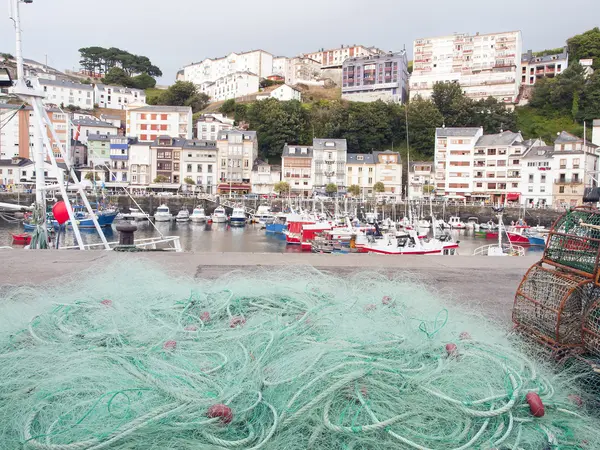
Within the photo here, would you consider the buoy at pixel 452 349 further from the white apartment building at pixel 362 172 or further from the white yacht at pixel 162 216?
the white apartment building at pixel 362 172

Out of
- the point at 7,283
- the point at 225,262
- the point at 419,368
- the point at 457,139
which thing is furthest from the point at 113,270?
the point at 457,139

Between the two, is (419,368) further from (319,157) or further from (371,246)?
(319,157)

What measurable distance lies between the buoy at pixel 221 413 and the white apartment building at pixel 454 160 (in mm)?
61222

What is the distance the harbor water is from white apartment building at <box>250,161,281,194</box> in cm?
1642

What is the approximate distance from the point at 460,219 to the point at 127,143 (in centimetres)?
4196

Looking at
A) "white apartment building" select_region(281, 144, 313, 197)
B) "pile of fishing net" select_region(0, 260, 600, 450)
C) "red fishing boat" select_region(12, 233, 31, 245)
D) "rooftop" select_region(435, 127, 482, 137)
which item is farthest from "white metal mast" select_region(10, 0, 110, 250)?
"rooftop" select_region(435, 127, 482, 137)

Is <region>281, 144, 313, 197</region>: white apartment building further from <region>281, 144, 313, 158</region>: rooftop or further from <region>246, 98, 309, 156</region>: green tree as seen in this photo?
<region>246, 98, 309, 156</region>: green tree

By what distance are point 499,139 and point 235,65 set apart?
6571 centimetres

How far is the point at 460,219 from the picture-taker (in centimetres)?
5322

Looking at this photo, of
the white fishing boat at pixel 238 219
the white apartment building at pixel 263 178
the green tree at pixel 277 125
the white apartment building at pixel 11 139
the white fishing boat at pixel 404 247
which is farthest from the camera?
A: the green tree at pixel 277 125

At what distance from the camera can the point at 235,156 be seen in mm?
62719

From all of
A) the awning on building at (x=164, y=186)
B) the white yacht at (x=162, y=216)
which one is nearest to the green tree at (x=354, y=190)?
Result: the awning on building at (x=164, y=186)

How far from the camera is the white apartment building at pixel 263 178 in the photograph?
6322 centimetres

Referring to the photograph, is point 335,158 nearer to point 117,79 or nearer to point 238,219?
point 238,219
